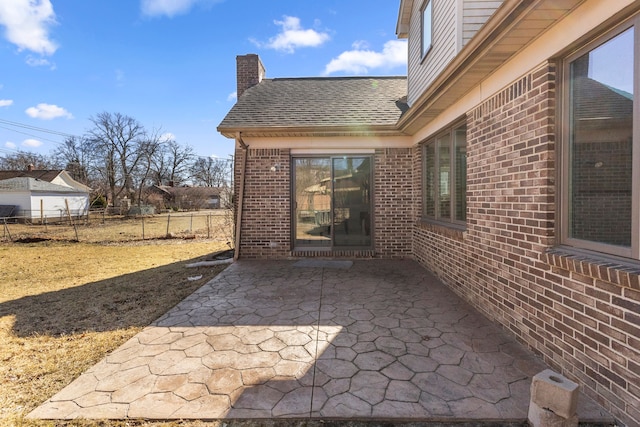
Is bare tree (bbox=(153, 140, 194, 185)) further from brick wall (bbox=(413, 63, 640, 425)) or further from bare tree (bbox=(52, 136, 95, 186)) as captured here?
brick wall (bbox=(413, 63, 640, 425))

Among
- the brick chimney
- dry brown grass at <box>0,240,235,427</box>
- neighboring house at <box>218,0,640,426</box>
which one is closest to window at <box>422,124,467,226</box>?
neighboring house at <box>218,0,640,426</box>

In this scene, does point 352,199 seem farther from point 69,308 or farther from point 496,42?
point 69,308

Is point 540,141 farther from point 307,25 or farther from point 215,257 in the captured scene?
point 307,25

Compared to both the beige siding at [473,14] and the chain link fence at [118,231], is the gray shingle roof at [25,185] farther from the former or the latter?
the beige siding at [473,14]

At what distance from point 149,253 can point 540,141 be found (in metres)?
9.61

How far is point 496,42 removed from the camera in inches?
111

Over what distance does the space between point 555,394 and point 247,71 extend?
31.8 ft

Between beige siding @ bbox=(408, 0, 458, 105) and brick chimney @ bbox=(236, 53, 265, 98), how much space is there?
14.6 ft

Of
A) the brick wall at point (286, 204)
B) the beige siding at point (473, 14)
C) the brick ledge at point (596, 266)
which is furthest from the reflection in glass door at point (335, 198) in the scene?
the brick ledge at point (596, 266)

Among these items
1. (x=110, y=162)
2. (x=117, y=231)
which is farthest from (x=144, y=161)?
(x=117, y=231)

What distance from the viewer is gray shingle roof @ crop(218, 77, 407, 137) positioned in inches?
251

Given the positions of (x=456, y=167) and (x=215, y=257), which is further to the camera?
(x=215, y=257)

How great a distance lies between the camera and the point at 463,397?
7.16 feet

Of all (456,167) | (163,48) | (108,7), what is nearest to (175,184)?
(163,48)
